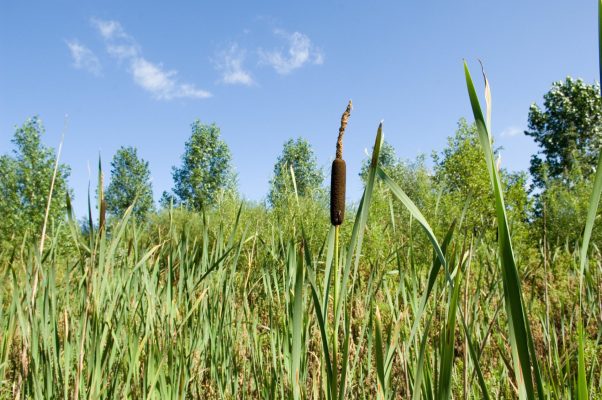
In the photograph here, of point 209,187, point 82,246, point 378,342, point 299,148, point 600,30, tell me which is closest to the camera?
point 600,30

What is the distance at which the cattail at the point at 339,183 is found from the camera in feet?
2.30

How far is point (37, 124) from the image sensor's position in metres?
26.1

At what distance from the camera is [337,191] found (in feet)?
2.47

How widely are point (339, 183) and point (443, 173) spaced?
38.7 ft

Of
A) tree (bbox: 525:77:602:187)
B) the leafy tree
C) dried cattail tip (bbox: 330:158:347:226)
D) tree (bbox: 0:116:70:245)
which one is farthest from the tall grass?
tree (bbox: 525:77:602:187)

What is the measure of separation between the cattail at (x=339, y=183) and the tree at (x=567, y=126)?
107 feet

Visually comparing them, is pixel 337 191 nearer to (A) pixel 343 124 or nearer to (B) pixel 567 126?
(A) pixel 343 124

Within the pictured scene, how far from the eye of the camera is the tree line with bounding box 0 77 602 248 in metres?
15.4

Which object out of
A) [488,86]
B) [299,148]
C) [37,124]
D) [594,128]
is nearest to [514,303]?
[488,86]

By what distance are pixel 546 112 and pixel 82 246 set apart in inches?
1496

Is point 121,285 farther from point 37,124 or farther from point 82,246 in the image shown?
point 37,124

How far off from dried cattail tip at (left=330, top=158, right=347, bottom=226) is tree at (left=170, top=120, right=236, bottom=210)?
126 feet

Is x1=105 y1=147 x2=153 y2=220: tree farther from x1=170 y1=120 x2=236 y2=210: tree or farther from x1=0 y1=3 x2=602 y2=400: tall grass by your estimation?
x1=0 y1=3 x2=602 y2=400: tall grass

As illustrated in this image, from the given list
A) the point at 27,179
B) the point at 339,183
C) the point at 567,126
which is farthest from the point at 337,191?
the point at 567,126
